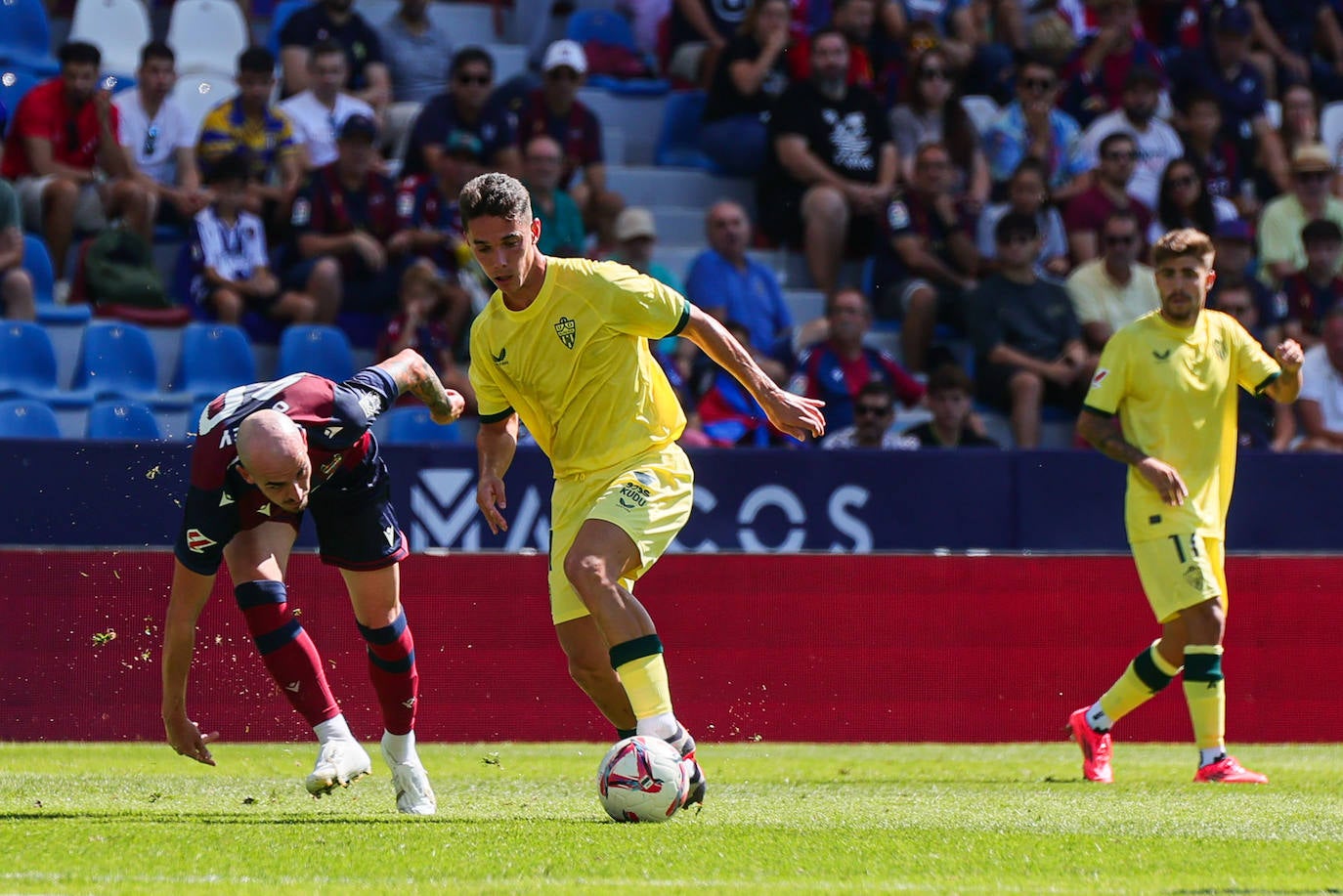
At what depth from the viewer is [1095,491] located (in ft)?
40.7

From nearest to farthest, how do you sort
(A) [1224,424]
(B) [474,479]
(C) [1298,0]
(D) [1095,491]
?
(A) [1224,424] < (B) [474,479] < (D) [1095,491] < (C) [1298,0]

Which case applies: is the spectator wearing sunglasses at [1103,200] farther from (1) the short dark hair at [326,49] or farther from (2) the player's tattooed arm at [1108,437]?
(2) the player's tattooed arm at [1108,437]

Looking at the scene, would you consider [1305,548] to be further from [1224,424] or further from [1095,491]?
[1224,424]

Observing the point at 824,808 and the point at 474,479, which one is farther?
the point at 474,479

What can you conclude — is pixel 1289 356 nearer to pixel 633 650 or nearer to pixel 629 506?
pixel 629 506

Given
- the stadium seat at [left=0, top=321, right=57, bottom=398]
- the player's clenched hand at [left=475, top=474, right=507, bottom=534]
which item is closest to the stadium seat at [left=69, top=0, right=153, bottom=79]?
the stadium seat at [left=0, top=321, right=57, bottom=398]

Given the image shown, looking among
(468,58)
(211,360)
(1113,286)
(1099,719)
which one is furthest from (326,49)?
(1099,719)

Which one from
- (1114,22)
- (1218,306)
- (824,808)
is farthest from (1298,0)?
(824,808)

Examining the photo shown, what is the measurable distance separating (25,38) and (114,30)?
0.66 meters

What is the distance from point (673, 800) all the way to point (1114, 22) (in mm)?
12773

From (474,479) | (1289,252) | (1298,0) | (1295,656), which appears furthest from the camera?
(1298,0)

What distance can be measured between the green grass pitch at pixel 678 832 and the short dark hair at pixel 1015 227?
5.87m

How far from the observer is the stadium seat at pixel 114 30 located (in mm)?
14445

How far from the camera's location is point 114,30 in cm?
1460
